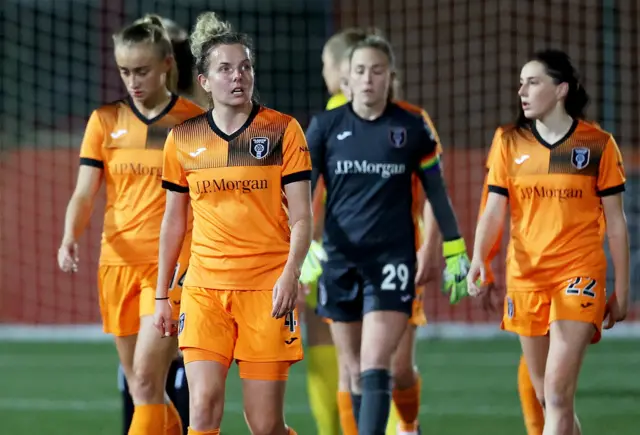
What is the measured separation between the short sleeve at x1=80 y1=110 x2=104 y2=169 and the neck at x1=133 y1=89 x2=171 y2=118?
0.63 feet

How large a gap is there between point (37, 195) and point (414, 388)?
8384 mm

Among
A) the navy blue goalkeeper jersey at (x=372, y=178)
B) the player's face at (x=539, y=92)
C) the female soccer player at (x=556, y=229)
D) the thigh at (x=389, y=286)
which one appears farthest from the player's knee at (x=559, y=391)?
the player's face at (x=539, y=92)

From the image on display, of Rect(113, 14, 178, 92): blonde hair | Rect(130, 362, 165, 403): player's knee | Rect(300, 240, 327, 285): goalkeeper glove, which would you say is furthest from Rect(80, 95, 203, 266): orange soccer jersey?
Rect(300, 240, 327, 285): goalkeeper glove

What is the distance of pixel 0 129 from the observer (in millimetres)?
14836

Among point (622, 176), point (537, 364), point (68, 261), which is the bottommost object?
point (537, 364)

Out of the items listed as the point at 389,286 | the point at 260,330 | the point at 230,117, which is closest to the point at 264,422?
the point at 260,330

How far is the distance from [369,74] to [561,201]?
1138mm

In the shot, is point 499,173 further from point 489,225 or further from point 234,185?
point 234,185

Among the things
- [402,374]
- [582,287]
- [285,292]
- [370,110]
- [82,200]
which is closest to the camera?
[285,292]

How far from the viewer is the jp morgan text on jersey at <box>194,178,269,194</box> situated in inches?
197

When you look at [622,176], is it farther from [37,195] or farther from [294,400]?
[37,195]

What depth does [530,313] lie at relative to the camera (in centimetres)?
577

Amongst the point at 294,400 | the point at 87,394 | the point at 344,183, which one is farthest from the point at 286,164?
the point at 87,394

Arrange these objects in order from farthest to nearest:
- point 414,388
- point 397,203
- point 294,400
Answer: point 294,400 < point 414,388 < point 397,203
